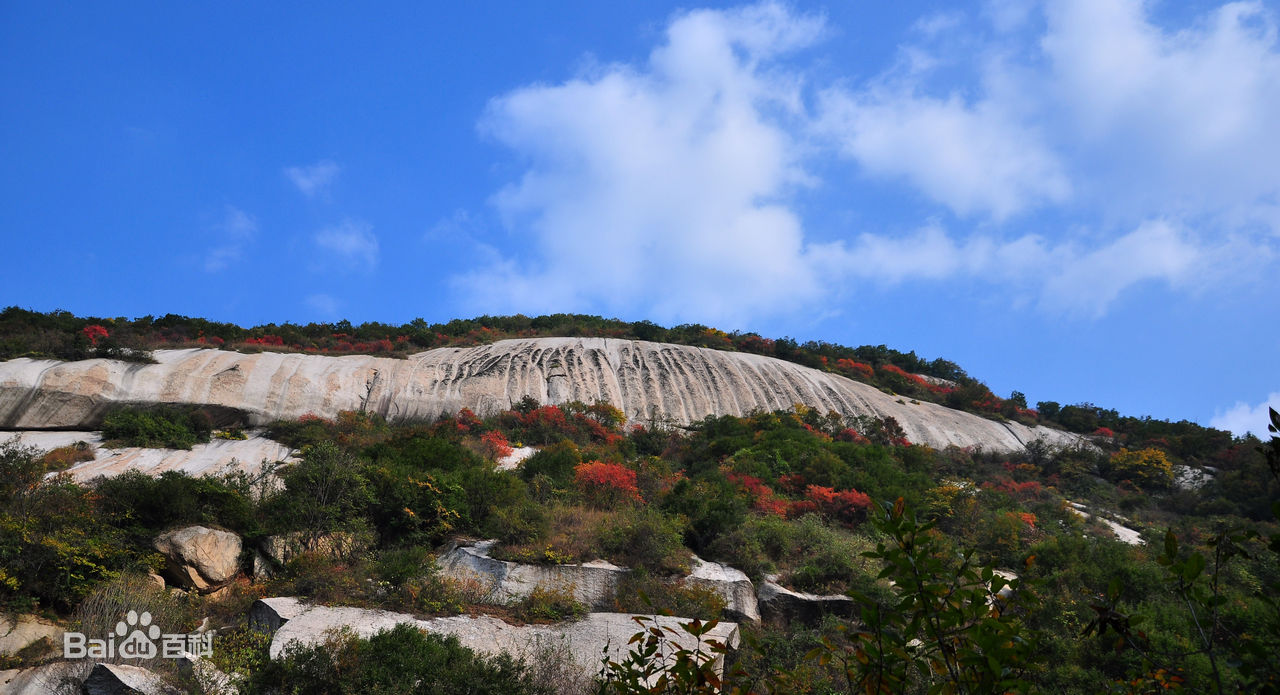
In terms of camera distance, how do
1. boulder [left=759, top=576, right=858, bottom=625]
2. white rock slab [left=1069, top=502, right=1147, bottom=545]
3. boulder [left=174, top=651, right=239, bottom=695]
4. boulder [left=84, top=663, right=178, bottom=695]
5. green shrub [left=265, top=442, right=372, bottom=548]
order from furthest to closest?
1. white rock slab [left=1069, top=502, right=1147, bottom=545]
2. green shrub [left=265, top=442, right=372, bottom=548]
3. boulder [left=759, top=576, right=858, bottom=625]
4. boulder [left=174, top=651, right=239, bottom=695]
5. boulder [left=84, top=663, right=178, bottom=695]

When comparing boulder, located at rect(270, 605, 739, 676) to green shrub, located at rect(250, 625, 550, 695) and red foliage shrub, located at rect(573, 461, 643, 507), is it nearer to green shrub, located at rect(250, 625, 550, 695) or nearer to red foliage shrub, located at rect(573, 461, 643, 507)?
green shrub, located at rect(250, 625, 550, 695)

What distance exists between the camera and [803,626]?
570 inches

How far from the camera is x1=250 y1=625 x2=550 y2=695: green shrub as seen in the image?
392 inches

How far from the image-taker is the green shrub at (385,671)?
9.97 metres

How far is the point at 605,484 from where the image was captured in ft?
64.2

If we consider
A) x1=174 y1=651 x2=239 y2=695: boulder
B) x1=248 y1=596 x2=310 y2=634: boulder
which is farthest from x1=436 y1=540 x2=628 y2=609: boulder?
x1=174 y1=651 x2=239 y2=695: boulder

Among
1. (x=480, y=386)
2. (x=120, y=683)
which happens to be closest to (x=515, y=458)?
(x=480, y=386)

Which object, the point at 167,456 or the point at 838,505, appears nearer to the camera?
the point at 838,505

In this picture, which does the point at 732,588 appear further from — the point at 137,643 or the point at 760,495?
the point at 137,643

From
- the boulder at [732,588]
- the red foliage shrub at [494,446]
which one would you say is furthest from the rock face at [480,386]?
the boulder at [732,588]

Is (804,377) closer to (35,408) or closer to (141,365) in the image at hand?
(141,365)

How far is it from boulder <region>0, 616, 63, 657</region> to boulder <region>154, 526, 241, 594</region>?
2062 millimetres

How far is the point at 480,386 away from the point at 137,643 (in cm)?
2103

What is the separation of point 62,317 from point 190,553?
27669 mm
